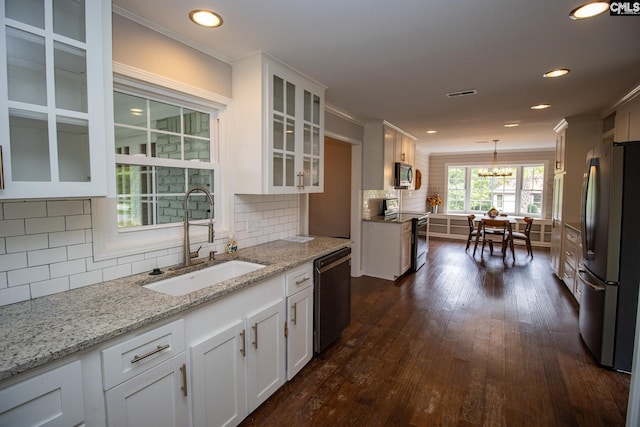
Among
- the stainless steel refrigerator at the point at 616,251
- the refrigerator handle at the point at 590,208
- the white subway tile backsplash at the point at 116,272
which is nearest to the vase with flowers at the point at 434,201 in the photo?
the refrigerator handle at the point at 590,208

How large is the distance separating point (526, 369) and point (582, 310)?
A: 0.96 metres

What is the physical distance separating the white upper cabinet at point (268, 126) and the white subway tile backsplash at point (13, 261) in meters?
1.30

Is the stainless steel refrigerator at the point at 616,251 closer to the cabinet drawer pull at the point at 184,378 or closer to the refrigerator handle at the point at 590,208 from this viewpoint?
the refrigerator handle at the point at 590,208

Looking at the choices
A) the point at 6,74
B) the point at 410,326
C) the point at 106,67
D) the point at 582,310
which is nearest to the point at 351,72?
the point at 106,67

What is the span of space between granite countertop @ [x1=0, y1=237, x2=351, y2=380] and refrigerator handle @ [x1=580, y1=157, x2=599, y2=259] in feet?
8.61

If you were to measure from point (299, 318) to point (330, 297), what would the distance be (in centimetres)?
39

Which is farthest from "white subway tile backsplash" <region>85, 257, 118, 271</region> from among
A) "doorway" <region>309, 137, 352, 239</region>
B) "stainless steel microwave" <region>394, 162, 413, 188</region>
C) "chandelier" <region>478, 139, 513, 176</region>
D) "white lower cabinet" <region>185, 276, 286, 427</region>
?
"chandelier" <region>478, 139, 513, 176</region>

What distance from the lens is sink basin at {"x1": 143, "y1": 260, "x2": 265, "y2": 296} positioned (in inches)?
71.0

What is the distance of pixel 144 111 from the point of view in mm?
1939

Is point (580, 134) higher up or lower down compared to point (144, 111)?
higher up

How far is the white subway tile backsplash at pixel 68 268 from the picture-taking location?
4.88 feet

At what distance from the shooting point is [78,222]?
1574 millimetres

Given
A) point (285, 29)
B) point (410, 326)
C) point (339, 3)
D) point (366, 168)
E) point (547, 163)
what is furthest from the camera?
point (547, 163)

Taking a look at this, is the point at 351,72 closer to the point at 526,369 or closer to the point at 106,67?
the point at 106,67
